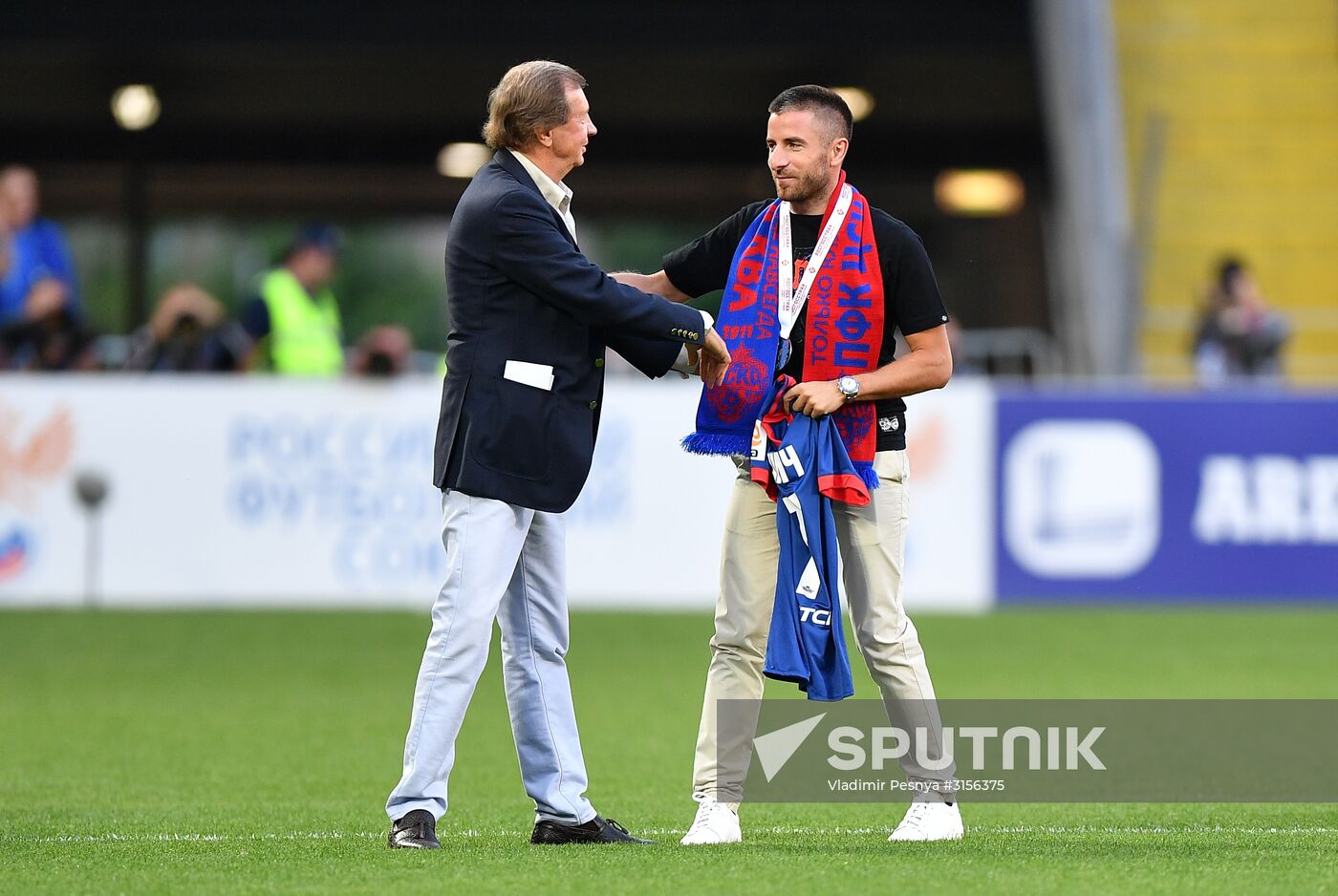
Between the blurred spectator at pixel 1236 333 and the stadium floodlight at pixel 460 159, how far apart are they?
11239 mm

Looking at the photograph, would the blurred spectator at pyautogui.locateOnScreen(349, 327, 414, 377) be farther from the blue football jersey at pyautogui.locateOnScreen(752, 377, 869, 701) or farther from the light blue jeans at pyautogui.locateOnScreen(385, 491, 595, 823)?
the blue football jersey at pyautogui.locateOnScreen(752, 377, 869, 701)

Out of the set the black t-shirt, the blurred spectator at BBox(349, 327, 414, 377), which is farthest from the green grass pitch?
the blurred spectator at BBox(349, 327, 414, 377)

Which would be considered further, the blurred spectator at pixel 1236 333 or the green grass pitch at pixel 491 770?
the blurred spectator at pixel 1236 333

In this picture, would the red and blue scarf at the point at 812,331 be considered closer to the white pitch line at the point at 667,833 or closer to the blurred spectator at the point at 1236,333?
the white pitch line at the point at 667,833

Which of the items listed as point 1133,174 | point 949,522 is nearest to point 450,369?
point 949,522

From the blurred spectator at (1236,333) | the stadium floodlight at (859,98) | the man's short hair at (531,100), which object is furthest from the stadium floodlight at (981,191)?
the man's short hair at (531,100)

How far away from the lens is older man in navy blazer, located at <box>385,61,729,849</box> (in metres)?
5.47

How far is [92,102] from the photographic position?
23984 millimetres

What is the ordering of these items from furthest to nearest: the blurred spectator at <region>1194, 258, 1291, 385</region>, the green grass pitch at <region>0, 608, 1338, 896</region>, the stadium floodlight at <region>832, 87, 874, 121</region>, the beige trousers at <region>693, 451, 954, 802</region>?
the stadium floodlight at <region>832, 87, 874, 121</region> < the blurred spectator at <region>1194, 258, 1291, 385</region> < the beige trousers at <region>693, 451, 954, 802</region> < the green grass pitch at <region>0, 608, 1338, 896</region>

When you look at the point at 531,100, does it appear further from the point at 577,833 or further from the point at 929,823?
the point at 929,823

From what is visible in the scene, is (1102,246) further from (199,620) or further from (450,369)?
(450,369)

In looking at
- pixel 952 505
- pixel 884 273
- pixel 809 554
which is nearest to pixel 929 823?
pixel 809 554

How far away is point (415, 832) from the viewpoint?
17.8 ft

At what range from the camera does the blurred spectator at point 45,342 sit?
14016mm
